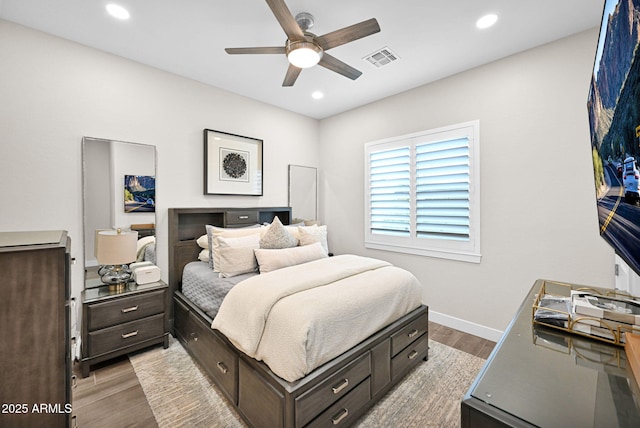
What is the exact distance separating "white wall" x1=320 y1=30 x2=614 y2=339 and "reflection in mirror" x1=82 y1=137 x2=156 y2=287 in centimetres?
301

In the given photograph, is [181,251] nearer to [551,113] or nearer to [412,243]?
[412,243]

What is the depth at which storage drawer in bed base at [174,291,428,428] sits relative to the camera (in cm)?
145

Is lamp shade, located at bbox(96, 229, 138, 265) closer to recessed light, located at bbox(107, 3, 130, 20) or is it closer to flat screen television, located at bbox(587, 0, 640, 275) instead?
recessed light, located at bbox(107, 3, 130, 20)

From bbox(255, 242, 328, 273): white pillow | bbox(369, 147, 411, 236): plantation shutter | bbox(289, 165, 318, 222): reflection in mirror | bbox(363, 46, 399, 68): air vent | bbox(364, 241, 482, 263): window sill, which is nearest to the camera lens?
bbox(255, 242, 328, 273): white pillow

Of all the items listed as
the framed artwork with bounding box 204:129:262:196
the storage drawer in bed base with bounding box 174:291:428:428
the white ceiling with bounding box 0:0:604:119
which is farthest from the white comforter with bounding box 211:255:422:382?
the white ceiling with bounding box 0:0:604:119

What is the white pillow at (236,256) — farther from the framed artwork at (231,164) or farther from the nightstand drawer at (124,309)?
the framed artwork at (231,164)

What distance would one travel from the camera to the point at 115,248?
241cm

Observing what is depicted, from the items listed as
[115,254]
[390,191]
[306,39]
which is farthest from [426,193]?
[115,254]

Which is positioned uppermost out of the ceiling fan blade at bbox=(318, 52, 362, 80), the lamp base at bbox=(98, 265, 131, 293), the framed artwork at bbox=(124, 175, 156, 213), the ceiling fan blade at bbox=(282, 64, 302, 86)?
the ceiling fan blade at bbox=(318, 52, 362, 80)

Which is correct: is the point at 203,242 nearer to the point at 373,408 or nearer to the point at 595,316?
the point at 373,408

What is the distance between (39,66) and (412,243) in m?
4.07

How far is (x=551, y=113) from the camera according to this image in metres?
2.45

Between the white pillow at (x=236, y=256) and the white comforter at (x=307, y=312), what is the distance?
1.63ft

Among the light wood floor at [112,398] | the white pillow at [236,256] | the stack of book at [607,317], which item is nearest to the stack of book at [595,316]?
the stack of book at [607,317]
